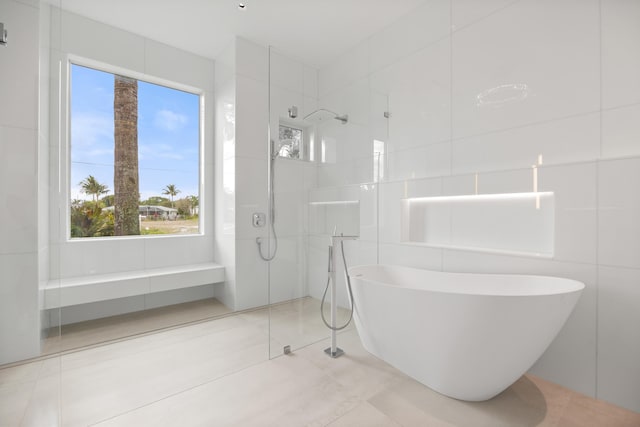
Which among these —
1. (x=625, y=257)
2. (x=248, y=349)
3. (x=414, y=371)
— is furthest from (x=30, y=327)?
(x=625, y=257)

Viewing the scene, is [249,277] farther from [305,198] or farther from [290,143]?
[290,143]

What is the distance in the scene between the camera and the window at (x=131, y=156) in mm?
2766

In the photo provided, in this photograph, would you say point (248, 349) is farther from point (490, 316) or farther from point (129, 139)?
point (129, 139)

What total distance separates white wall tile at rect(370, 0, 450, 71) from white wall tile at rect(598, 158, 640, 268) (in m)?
1.67

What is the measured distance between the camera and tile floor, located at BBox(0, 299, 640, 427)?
1.52m

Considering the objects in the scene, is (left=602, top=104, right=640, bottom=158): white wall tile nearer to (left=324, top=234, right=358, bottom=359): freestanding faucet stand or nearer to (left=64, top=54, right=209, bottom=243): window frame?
(left=324, top=234, right=358, bottom=359): freestanding faucet stand

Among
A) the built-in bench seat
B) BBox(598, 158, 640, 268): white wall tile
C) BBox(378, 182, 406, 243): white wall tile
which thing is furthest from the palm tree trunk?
BBox(598, 158, 640, 268): white wall tile

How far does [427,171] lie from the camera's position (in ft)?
8.50

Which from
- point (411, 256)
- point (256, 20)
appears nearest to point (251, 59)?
point (256, 20)

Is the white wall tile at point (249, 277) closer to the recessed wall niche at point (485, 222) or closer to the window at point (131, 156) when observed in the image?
the window at point (131, 156)

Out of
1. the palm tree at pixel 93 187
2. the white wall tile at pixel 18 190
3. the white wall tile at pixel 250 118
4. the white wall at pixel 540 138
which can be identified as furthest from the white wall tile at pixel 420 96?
the palm tree at pixel 93 187

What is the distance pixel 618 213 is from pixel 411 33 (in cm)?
220

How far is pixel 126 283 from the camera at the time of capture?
268cm

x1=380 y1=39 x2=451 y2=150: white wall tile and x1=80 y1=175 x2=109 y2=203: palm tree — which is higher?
x1=380 y1=39 x2=451 y2=150: white wall tile
